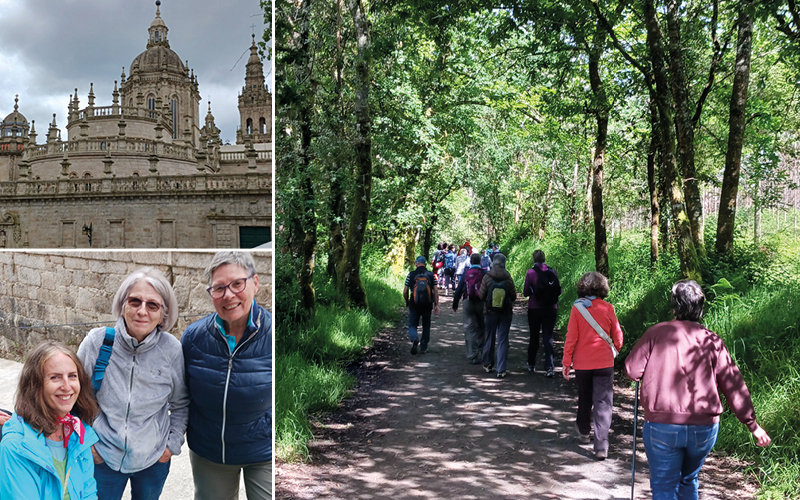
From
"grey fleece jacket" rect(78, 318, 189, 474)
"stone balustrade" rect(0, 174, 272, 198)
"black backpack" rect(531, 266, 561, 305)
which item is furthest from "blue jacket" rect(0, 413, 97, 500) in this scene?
"stone balustrade" rect(0, 174, 272, 198)

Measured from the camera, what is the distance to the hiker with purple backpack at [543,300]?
25.1 feet

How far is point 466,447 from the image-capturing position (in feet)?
16.9

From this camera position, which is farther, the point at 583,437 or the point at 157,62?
the point at 157,62

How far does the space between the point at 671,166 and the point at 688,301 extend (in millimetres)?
4961

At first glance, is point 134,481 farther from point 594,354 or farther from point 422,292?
point 422,292

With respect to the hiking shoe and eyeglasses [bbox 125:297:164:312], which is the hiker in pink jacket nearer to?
the hiking shoe

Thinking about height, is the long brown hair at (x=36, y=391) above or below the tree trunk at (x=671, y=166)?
below

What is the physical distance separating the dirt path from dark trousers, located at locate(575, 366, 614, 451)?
18 centimetres

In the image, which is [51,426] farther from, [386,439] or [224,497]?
[386,439]

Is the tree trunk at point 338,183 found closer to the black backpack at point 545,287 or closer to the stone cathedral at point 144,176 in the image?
the stone cathedral at point 144,176

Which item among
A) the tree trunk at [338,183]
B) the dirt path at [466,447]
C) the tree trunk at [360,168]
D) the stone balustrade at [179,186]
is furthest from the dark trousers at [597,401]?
the stone balustrade at [179,186]

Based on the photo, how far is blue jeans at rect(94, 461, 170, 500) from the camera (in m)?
1.73

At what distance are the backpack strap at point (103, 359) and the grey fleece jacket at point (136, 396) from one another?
0.01m

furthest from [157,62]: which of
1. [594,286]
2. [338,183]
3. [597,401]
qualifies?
[597,401]
